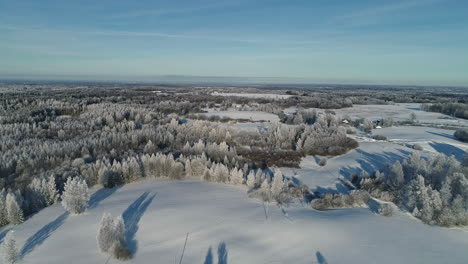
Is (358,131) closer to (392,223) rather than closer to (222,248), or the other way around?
(392,223)

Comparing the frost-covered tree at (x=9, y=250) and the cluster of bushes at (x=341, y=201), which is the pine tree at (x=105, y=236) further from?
the cluster of bushes at (x=341, y=201)

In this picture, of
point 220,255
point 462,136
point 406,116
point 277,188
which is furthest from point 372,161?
point 406,116

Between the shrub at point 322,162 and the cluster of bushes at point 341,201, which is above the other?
the cluster of bushes at point 341,201

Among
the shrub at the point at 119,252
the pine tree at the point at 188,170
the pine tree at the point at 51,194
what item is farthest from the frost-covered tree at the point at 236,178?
the pine tree at the point at 51,194

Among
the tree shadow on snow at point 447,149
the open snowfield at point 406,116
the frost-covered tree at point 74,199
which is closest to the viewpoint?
the frost-covered tree at point 74,199

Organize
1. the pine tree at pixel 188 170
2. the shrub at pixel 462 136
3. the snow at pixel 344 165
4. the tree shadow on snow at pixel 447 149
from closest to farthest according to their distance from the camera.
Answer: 1. the pine tree at pixel 188 170
2. the snow at pixel 344 165
3. the tree shadow on snow at pixel 447 149
4. the shrub at pixel 462 136

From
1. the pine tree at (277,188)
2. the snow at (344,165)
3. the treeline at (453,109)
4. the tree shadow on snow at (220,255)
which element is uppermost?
the treeline at (453,109)

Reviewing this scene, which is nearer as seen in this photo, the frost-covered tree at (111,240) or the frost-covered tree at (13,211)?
the frost-covered tree at (111,240)

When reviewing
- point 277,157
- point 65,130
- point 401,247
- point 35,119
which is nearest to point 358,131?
point 277,157
